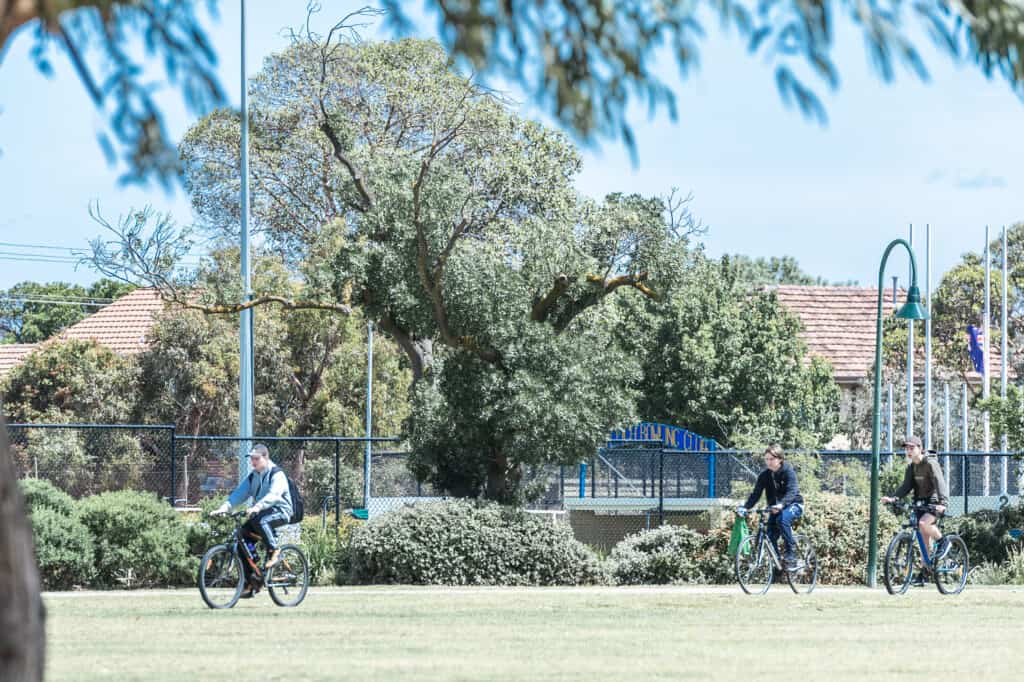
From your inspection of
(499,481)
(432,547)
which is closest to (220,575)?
(432,547)

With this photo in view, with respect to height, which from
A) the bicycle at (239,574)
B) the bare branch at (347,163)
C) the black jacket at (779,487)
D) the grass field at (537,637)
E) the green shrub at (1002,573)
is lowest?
the green shrub at (1002,573)

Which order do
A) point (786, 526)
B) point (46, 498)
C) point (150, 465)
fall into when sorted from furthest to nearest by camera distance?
point (150, 465) < point (46, 498) < point (786, 526)

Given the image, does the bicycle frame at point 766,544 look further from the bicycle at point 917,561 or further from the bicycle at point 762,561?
the bicycle at point 917,561

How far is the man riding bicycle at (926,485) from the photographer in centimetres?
1995

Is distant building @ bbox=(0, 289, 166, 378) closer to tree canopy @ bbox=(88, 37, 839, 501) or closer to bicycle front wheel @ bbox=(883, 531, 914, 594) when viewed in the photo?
tree canopy @ bbox=(88, 37, 839, 501)

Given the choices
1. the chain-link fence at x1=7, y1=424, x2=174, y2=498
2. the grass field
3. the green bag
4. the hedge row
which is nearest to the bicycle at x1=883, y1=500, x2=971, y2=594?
the grass field

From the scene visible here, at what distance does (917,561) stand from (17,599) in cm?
1679

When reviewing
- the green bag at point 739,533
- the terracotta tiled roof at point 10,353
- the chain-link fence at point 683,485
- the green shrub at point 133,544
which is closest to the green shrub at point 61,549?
the green shrub at point 133,544

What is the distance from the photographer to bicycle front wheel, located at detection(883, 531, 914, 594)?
66.3ft

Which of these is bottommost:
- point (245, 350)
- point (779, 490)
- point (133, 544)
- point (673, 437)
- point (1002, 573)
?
point (1002, 573)

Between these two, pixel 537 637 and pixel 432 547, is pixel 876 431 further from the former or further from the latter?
pixel 537 637

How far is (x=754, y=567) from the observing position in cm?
2041

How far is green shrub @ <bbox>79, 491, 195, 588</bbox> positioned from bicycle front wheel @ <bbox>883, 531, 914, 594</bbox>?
30.8 feet

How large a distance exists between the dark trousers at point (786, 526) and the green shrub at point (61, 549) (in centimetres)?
903
